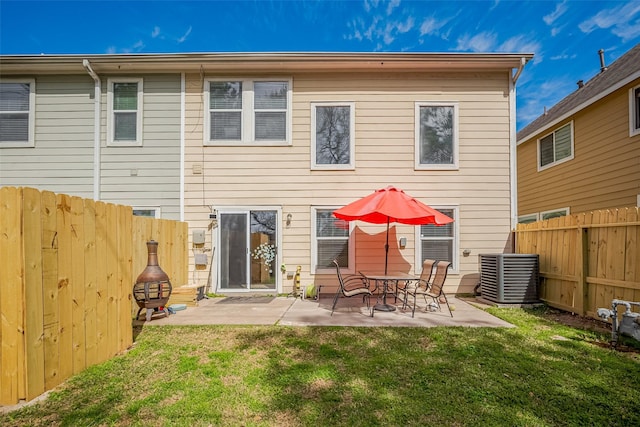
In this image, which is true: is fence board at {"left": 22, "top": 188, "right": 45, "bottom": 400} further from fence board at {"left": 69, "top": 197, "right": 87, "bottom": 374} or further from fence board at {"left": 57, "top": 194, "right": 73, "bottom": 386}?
fence board at {"left": 69, "top": 197, "right": 87, "bottom": 374}

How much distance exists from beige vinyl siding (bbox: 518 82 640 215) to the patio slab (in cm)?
→ 493

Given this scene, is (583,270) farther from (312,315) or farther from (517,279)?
(312,315)

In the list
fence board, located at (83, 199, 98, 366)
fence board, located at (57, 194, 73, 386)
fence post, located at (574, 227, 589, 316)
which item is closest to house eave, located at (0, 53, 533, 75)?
fence post, located at (574, 227, 589, 316)

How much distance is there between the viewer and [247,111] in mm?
7461

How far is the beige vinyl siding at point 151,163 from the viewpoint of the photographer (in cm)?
742

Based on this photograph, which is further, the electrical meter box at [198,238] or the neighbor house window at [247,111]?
the neighbor house window at [247,111]

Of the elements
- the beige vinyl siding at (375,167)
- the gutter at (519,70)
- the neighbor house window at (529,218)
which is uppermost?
the gutter at (519,70)

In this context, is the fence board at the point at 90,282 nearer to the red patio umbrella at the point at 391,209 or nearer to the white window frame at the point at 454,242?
the red patio umbrella at the point at 391,209

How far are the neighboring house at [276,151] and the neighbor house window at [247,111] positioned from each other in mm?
26

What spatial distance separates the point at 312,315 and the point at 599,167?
859cm

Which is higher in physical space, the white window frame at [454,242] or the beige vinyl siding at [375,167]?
the beige vinyl siding at [375,167]

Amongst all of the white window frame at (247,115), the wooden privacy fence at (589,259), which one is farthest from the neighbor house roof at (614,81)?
the white window frame at (247,115)

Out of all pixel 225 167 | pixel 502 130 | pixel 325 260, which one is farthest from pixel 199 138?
pixel 502 130

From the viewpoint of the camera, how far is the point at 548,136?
997 centimetres
